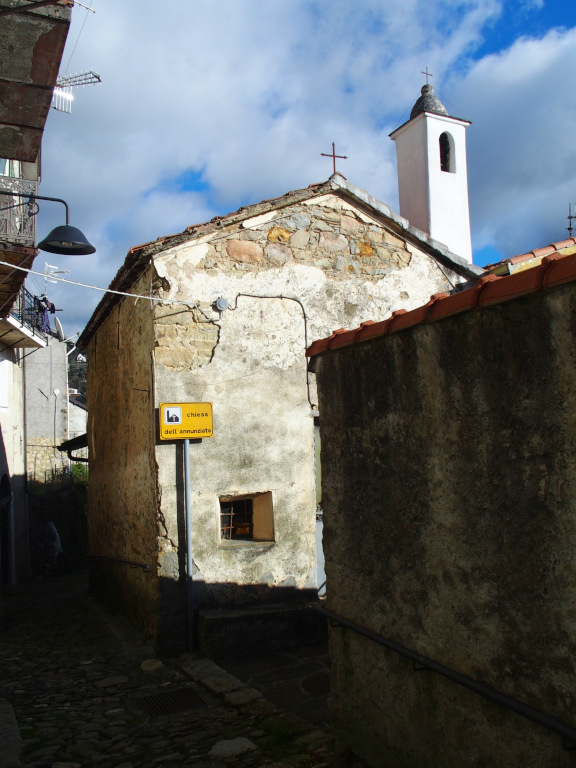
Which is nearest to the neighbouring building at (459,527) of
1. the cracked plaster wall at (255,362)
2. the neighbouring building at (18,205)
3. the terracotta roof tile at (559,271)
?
the terracotta roof tile at (559,271)

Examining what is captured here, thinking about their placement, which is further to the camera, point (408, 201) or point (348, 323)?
point (408, 201)

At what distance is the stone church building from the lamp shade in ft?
5.00

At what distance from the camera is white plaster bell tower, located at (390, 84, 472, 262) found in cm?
1245

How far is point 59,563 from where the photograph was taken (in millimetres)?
17078

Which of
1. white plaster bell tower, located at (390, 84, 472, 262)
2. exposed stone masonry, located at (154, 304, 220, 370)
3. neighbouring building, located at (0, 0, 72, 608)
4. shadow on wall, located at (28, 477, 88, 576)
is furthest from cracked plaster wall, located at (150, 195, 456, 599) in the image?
shadow on wall, located at (28, 477, 88, 576)

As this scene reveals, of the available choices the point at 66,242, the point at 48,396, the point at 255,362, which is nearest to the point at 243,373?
the point at 255,362

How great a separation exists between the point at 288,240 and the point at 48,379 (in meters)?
16.0

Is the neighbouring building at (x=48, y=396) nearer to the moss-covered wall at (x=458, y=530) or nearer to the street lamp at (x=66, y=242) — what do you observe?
the street lamp at (x=66, y=242)

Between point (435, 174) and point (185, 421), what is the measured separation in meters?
7.91

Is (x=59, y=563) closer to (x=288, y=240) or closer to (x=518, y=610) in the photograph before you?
(x=288, y=240)

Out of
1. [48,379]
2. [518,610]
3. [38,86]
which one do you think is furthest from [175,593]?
[48,379]

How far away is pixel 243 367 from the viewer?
8070mm

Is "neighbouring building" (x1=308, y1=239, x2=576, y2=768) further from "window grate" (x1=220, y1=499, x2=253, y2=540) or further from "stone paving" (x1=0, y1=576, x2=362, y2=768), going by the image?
"window grate" (x1=220, y1=499, x2=253, y2=540)

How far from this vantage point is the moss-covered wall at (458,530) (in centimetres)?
286
